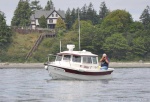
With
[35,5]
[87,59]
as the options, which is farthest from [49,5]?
[87,59]

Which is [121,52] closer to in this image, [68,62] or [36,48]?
[36,48]

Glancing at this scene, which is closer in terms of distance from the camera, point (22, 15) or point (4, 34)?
point (4, 34)

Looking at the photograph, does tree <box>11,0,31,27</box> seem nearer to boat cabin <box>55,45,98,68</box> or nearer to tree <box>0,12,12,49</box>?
tree <box>0,12,12,49</box>

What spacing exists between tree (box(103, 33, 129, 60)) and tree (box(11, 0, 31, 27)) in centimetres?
3768

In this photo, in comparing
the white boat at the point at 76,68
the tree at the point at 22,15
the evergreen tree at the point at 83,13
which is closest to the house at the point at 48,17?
the evergreen tree at the point at 83,13

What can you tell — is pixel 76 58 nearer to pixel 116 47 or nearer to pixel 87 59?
pixel 87 59

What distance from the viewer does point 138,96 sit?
119 feet

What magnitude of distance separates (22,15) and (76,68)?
9189 centimetres

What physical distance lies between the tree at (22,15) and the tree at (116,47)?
3768 cm

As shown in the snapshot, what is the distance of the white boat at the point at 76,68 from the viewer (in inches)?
2068

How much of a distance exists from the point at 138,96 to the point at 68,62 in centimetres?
1818

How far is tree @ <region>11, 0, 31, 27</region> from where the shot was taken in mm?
141500

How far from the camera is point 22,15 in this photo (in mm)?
142750

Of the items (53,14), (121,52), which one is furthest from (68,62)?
(53,14)
